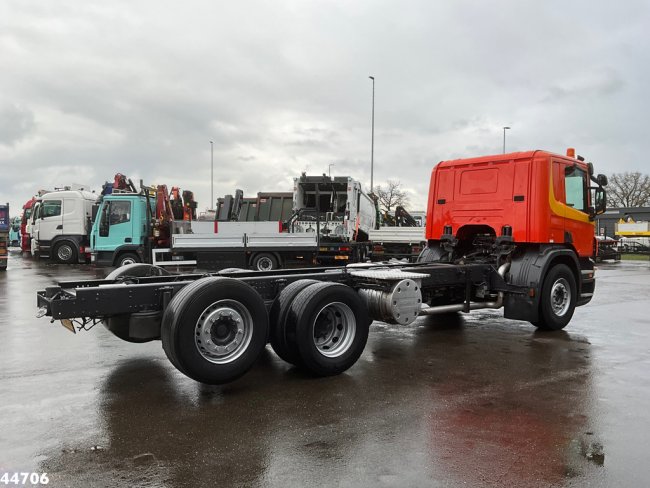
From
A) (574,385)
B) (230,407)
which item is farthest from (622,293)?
(230,407)

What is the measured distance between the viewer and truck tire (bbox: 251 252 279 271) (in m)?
18.5

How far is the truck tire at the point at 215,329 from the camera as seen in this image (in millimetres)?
4895

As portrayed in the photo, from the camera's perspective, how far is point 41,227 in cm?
2273

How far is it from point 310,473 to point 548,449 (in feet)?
5.80

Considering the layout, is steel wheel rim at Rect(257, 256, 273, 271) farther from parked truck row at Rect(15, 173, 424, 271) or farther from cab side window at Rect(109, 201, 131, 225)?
cab side window at Rect(109, 201, 131, 225)

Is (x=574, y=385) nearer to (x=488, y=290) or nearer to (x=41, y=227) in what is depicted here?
(x=488, y=290)

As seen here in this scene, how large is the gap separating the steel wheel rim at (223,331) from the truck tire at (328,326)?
1.60ft

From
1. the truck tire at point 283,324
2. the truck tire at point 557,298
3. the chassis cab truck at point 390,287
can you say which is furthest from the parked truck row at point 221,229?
the truck tire at point 283,324

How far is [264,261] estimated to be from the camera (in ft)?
61.1

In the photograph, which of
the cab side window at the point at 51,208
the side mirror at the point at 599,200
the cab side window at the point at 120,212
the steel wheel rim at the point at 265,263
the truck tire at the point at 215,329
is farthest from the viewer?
the cab side window at the point at 51,208

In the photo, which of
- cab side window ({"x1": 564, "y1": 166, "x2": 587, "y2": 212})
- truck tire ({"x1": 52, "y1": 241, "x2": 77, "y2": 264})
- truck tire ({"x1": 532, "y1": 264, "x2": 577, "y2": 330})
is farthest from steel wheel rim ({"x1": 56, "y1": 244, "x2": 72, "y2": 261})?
cab side window ({"x1": 564, "y1": 166, "x2": 587, "y2": 212})

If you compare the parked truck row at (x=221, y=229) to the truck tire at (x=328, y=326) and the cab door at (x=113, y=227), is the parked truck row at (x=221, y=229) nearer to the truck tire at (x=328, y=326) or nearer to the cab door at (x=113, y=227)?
the cab door at (x=113, y=227)

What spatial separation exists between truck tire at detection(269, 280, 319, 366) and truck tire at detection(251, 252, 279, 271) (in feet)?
41.8

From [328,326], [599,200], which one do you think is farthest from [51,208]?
[599,200]
